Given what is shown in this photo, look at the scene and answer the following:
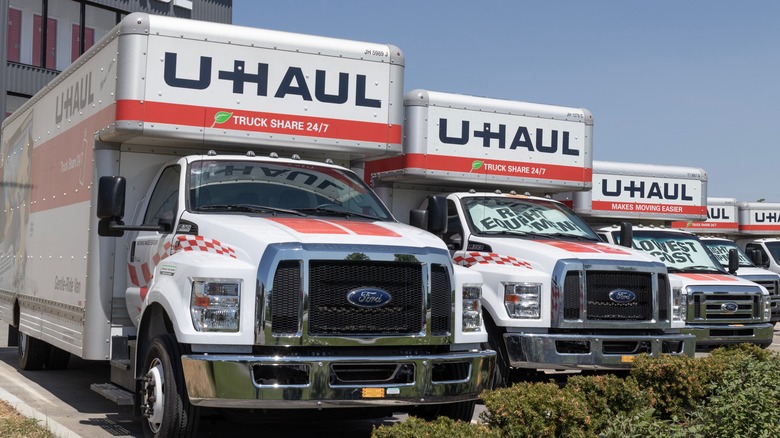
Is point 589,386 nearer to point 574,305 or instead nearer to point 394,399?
point 394,399

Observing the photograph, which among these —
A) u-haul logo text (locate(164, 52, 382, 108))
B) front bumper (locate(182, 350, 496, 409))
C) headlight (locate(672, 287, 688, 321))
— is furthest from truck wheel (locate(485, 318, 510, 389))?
front bumper (locate(182, 350, 496, 409))

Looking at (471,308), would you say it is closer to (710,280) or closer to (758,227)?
(710,280)

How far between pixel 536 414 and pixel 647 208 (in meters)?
12.1

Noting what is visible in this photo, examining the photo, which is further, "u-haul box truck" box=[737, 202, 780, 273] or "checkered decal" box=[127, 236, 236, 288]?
"u-haul box truck" box=[737, 202, 780, 273]

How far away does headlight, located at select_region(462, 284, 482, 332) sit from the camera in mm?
7375

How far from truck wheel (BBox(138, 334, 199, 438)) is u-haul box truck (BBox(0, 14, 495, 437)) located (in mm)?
13

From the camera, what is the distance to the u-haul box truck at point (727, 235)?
19.5 metres

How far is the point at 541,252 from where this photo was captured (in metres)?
9.90

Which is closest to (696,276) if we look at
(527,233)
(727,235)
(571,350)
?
(527,233)

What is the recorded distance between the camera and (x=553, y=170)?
12781 mm

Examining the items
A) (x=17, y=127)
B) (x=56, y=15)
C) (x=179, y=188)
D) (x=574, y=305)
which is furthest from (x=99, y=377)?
(x=56, y=15)

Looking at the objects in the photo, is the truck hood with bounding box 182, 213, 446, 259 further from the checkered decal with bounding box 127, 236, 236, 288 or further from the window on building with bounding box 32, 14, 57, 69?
the window on building with bounding box 32, 14, 57, 69

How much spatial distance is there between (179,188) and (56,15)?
2597cm

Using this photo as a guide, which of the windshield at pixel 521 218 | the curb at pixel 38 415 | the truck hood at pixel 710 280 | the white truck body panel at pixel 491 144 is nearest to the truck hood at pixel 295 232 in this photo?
the curb at pixel 38 415
